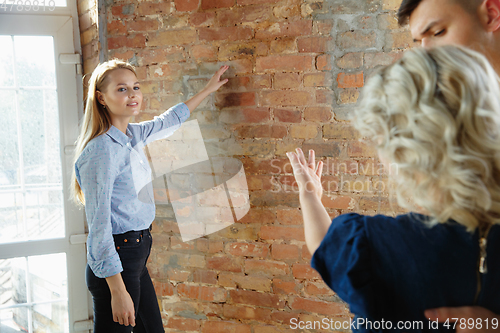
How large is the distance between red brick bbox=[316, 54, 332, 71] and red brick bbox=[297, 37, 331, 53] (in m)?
0.03

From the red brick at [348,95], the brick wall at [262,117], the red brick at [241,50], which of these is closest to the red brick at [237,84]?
the brick wall at [262,117]

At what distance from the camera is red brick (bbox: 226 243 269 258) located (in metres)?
1.59

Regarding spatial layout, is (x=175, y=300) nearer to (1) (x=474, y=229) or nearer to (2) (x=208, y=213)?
(2) (x=208, y=213)

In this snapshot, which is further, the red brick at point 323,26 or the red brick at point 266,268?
the red brick at point 266,268

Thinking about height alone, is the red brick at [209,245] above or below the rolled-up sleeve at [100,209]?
below

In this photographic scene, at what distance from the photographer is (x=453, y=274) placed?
66 centimetres

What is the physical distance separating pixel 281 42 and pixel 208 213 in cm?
91

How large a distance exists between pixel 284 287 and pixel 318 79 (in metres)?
1.00

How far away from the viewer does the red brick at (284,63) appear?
1449 millimetres

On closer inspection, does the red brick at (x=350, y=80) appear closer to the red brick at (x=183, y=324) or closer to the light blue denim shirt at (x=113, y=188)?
the light blue denim shirt at (x=113, y=188)

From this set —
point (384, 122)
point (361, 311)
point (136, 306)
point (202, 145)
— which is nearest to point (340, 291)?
point (361, 311)

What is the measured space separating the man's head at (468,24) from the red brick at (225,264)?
1.27 meters

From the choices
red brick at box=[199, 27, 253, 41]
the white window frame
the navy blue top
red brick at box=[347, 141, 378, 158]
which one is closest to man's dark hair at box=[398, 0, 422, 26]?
red brick at box=[347, 141, 378, 158]

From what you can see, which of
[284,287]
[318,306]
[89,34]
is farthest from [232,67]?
[318,306]
